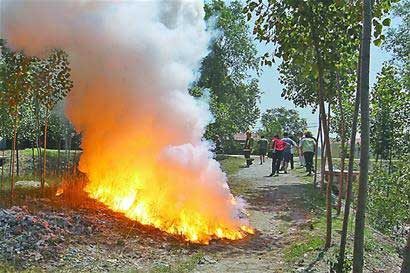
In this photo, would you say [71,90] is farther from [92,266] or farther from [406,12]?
[406,12]

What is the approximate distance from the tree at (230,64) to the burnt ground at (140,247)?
58.6 ft

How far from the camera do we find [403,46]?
2423 cm

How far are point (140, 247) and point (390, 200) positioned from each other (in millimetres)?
8823

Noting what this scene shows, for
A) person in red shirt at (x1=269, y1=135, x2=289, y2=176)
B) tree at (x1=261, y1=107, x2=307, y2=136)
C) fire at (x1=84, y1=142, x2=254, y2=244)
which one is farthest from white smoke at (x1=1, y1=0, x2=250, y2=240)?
tree at (x1=261, y1=107, x2=307, y2=136)

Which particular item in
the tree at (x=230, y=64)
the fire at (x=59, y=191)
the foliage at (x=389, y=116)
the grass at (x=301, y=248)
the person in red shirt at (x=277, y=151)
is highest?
the tree at (x=230, y=64)

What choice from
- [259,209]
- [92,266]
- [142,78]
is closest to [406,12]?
[259,209]

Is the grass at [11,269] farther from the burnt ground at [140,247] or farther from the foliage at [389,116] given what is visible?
the foliage at [389,116]

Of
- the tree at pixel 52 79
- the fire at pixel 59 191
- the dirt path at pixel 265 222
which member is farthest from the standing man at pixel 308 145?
the fire at pixel 59 191

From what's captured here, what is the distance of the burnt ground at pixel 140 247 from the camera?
8.80 metres

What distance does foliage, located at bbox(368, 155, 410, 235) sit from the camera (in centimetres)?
1527

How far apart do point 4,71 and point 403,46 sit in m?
18.1

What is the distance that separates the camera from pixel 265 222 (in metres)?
13.4

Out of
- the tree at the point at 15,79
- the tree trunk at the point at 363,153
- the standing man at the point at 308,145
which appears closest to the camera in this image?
the tree trunk at the point at 363,153

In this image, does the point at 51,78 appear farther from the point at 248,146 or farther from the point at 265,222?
the point at 248,146
